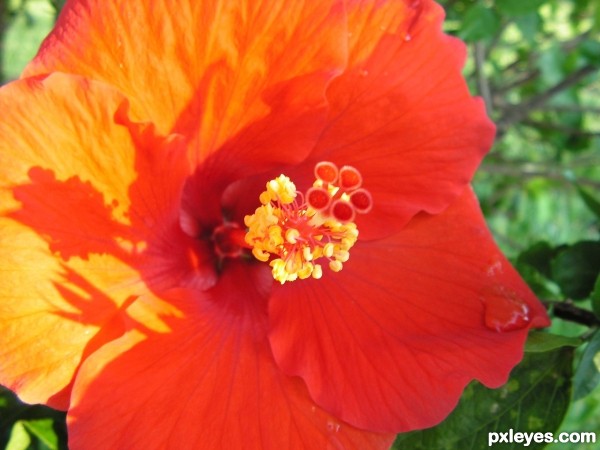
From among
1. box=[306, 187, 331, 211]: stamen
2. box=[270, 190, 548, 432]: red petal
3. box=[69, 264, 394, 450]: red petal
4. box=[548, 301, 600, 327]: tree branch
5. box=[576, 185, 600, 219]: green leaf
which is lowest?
box=[548, 301, 600, 327]: tree branch

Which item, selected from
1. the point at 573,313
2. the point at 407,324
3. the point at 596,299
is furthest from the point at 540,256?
the point at 407,324

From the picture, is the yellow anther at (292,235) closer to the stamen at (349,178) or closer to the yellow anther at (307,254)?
the yellow anther at (307,254)

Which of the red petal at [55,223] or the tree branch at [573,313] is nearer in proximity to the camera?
the red petal at [55,223]

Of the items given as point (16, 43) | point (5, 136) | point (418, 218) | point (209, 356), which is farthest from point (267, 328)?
point (16, 43)

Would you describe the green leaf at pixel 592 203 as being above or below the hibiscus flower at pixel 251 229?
below

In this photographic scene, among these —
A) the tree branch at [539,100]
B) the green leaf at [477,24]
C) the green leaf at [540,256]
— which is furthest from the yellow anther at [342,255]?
the tree branch at [539,100]

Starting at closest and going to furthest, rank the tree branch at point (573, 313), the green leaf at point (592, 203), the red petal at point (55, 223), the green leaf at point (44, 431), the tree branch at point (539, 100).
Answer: the red petal at point (55, 223) → the green leaf at point (44, 431) → the tree branch at point (573, 313) → the green leaf at point (592, 203) → the tree branch at point (539, 100)

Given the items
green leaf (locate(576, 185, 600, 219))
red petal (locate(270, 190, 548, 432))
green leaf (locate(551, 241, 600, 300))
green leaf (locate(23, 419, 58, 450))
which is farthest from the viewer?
green leaf (locate(576, 185, 600, 219))

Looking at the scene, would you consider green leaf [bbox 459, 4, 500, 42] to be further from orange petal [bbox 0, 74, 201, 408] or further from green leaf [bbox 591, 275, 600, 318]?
orange petal [bbox 0, 74, 201, 408]

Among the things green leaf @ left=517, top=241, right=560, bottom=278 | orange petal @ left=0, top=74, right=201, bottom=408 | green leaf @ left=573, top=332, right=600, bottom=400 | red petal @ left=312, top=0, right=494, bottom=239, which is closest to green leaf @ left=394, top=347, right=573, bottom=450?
green leaf @ left=573, top=332, right=600, bottom=400
